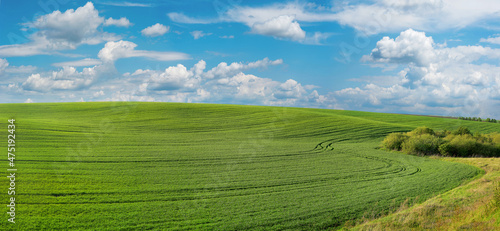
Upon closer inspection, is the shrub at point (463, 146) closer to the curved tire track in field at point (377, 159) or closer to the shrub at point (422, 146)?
the shrub at point (422, 146)

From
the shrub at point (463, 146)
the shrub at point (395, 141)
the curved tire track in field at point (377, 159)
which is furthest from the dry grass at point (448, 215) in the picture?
the shrub at point (395, 141)

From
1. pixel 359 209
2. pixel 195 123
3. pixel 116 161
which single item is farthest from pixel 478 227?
pixel 195 123

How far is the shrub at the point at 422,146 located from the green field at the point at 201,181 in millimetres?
2404

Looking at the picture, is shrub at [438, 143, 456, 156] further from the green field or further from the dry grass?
the dry grass

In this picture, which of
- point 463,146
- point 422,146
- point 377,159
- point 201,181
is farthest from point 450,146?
point 201,181

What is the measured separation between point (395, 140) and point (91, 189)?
110 ft

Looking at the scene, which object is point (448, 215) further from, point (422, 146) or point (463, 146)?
point (463, 146)

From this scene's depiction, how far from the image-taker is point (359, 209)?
15617 mm

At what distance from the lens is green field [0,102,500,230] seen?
13867mm

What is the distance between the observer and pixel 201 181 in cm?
2014

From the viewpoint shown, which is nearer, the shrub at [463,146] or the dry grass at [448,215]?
the dry grass at [448,215]

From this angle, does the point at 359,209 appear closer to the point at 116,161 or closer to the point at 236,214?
the point at 236,214

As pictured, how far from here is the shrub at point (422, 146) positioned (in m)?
36.0

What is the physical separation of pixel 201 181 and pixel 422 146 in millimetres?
27701
